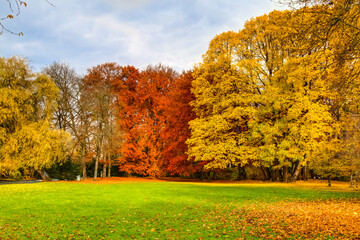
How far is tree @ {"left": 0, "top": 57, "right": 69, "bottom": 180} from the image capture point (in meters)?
22.6

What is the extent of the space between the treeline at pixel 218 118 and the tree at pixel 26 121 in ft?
0.32

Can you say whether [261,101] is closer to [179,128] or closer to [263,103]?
[263,103]

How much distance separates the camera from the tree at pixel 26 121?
2256 centimetres

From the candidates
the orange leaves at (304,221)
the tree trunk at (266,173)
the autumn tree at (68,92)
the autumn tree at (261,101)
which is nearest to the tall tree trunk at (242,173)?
the tree trunk at (266,173)

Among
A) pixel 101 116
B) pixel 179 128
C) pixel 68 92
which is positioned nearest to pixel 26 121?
pixel 68 92

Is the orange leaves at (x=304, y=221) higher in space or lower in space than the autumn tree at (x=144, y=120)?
lower

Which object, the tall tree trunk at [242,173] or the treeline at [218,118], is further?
the tall tree trunk at [242,173]

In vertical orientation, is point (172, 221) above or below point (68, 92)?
below

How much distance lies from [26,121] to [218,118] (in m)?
19.8

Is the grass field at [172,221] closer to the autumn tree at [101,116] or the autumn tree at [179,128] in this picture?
the autumn tree at [101,116]

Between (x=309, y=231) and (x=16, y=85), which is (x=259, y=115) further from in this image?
(x=16, y=85)

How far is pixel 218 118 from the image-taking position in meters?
21.8

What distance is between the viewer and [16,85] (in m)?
24.8

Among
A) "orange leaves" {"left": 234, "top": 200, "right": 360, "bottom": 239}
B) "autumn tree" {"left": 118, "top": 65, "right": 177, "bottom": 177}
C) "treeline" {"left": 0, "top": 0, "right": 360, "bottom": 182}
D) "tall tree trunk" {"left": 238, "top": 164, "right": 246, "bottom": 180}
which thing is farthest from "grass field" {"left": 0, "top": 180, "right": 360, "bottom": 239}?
"autumn tree" {"left": 118, "top": 65, "right": 177, "bottom": 177}
